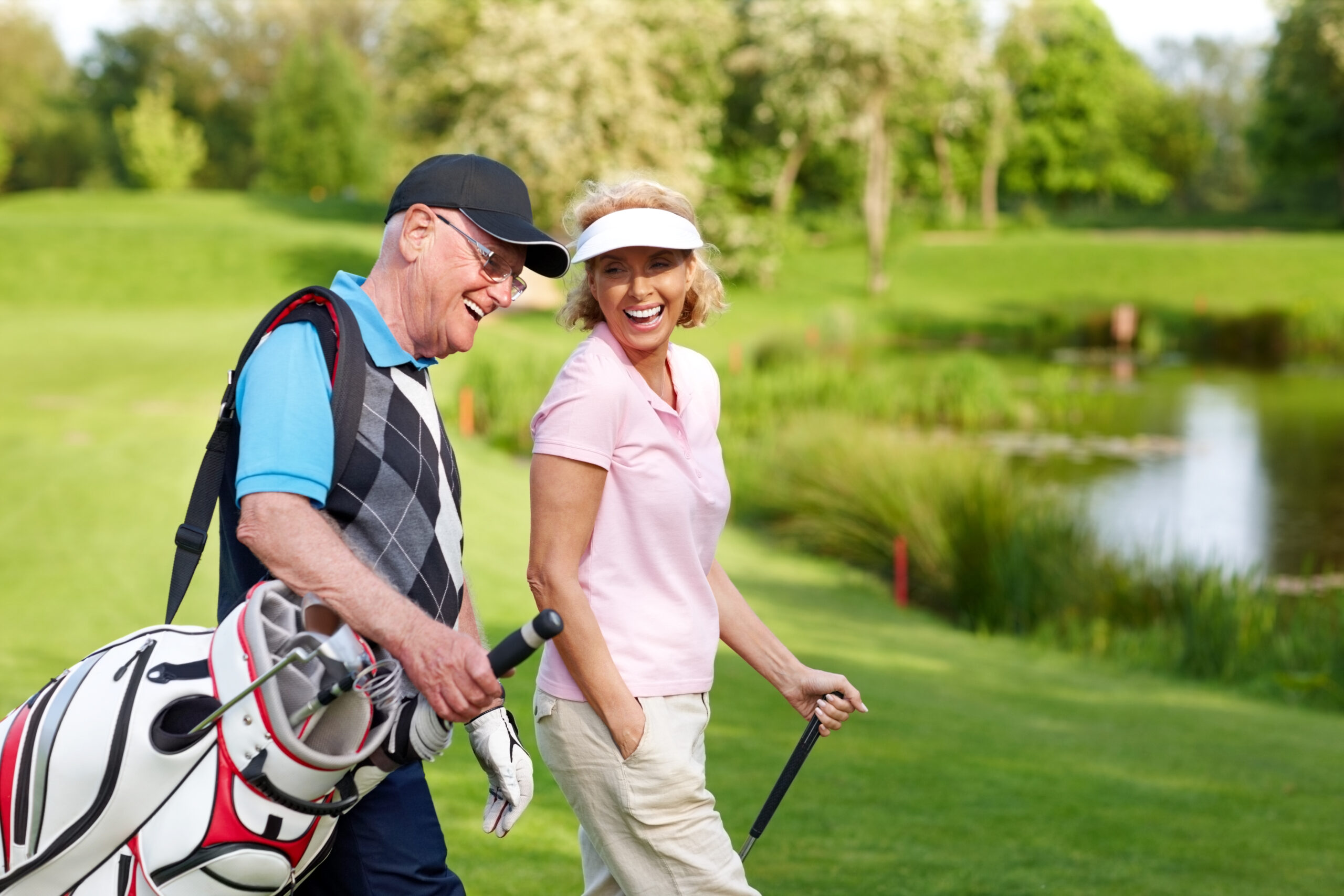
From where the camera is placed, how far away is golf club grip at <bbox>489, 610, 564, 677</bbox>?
2.03 m

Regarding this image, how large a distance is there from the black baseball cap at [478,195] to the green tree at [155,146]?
5320cm

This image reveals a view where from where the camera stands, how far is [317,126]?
5347 centimetres

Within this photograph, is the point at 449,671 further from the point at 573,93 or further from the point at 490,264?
the point at 573,93

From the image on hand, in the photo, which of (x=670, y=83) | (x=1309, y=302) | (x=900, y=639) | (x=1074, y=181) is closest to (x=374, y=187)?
(x=670, y=83)

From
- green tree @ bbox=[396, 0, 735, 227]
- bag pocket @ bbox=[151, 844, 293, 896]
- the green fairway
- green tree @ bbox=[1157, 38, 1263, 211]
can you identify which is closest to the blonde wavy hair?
bag pocket @ bbox=[151, 844, 293, 896]

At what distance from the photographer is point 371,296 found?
102 inches

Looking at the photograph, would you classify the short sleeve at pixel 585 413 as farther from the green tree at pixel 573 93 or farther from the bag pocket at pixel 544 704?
the green tree at pixel 573 93

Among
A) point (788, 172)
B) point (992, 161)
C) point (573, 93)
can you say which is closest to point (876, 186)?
point (788, 172)

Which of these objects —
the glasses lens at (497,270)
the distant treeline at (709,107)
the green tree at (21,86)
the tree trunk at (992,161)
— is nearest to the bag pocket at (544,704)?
the glasses lens at (497,270)

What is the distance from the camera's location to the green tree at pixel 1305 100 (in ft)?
148

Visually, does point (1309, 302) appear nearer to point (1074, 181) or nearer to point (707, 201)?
point (707, 201)

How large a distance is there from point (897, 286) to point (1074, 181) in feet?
92.4

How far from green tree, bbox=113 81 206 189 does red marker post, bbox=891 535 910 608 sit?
154 feet

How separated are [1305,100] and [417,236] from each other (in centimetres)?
5316
